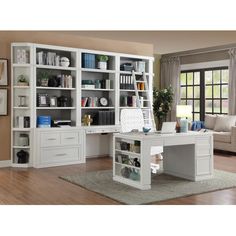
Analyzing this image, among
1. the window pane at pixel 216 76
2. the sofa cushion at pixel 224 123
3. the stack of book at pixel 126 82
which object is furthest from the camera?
the window pane at pixel 216 76

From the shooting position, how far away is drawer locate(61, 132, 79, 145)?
274 inches

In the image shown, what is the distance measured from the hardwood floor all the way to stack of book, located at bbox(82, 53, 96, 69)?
211 centimetres

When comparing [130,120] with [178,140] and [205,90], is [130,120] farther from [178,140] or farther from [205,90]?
Answer: [205,90]

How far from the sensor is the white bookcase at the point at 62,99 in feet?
22.0

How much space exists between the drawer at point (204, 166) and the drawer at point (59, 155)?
252cm

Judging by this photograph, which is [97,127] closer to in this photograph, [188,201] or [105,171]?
[105,171]

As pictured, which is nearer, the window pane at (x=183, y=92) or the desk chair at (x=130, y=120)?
the desk chair at (x=130, y=120)

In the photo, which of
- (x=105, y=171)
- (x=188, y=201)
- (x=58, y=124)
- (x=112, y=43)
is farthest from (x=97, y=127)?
(x=188, y=201)

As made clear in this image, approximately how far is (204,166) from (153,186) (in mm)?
956

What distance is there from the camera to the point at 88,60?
740 cm

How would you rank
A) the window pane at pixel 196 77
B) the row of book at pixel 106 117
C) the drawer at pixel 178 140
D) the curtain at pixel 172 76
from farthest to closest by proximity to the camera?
the curtain at pixel 172 76 → the window pane at pixel 196 77 → the row of book at pixel 106 117 → the drawer at pixel 178 140

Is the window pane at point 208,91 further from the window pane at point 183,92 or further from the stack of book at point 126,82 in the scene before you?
the stack of book at point 126,82

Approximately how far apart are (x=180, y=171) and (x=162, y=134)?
31.5 inches

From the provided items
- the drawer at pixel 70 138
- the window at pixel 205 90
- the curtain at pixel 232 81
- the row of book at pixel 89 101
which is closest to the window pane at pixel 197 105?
the window at pixel 205 90
